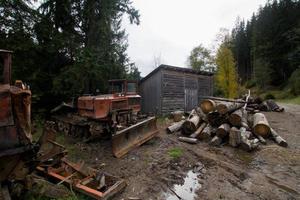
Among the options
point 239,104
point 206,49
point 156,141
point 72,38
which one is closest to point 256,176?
point 156,141

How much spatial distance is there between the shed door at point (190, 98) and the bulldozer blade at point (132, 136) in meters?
8.22

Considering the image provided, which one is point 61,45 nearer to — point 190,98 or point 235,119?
point 190,98

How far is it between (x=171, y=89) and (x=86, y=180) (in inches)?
442

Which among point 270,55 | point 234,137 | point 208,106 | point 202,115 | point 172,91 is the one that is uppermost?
point 270,55

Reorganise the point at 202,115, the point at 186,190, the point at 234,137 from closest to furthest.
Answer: the point at 186,190
the point at 234,137
the point at 202,115

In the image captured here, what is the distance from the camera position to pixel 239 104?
31.8ft

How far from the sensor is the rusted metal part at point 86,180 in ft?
13.8

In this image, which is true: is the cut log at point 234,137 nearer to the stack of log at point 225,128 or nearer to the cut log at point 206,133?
the stack of log at point 225,128

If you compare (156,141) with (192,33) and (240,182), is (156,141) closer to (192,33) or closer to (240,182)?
(240,182)

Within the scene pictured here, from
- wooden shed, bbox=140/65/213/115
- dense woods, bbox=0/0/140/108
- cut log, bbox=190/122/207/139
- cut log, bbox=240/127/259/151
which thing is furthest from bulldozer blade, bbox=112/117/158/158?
wooden shed, bbox=140/65/213/115

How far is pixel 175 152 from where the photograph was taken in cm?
700

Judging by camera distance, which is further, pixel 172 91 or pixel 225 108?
pixel 172 91

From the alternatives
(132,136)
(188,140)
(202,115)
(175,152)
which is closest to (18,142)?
(132,136)

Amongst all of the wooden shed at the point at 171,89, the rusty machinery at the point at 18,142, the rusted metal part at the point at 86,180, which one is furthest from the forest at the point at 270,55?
the rusty machinery at the point at 18,142
